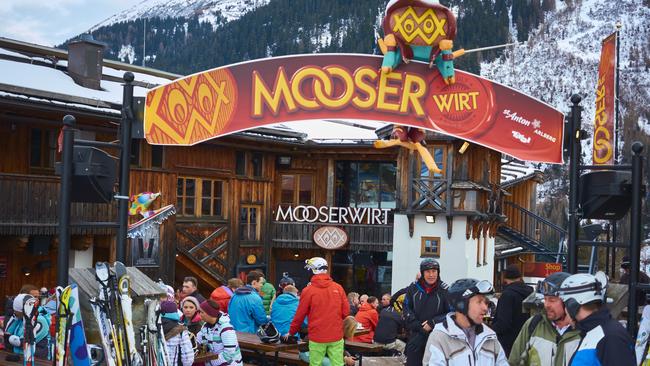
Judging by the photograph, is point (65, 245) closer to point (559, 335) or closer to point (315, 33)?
point (559, 335)

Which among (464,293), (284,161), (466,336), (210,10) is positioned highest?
(210,10)

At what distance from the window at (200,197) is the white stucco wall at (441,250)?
225 inches

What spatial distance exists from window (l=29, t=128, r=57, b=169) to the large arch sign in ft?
41.5

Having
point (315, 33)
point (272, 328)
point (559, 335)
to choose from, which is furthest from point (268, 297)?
point (315, 33)

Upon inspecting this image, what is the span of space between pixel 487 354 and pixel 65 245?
388 centimetres

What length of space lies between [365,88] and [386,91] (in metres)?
0.26

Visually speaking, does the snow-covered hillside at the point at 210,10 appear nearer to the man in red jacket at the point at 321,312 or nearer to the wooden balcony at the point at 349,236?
the wooden balcony at the point at 349,236

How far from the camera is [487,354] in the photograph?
5.89 metres

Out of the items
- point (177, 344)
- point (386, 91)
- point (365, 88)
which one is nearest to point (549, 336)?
point (177, 344)

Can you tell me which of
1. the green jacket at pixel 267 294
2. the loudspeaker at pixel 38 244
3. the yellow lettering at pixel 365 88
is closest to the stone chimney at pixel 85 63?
the loudspeaker at pixel 38 244

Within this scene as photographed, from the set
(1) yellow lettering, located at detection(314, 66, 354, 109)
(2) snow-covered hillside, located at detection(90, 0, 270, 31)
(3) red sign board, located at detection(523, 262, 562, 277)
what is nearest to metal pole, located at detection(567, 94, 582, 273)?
(1) yellow lettering, located at detection(314, 66, 354, 109)

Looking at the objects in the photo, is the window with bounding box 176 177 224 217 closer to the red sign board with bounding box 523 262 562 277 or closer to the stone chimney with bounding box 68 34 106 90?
the stone chimney with bounding box 68 34 106 90

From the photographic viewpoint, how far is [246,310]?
11.2 metres

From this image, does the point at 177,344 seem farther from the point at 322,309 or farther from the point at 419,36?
the point at 419,36
